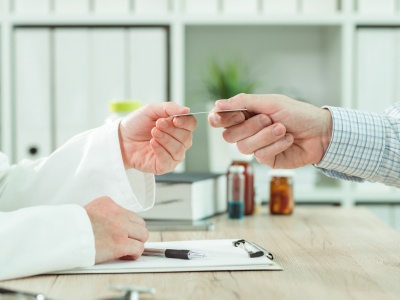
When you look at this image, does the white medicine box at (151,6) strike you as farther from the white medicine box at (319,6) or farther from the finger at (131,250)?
the finger at (131,250)

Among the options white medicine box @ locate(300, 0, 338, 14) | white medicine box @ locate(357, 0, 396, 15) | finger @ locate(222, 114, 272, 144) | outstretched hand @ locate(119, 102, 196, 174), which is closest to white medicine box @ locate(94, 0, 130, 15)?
white medicine box @ locate(300, 0, 338, 14)

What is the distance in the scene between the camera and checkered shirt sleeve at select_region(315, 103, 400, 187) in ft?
3.89

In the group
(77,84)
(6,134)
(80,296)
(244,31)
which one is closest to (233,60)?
(244,31)

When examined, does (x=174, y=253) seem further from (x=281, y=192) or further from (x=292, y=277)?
(x=281, y=192)

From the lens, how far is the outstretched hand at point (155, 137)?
3.87 feet

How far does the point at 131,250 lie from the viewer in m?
0.97

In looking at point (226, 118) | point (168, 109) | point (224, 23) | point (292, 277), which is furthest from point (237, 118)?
point (224, 23)

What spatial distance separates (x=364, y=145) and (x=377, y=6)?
1.23 metres

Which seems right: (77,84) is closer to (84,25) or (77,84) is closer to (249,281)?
(84,25)

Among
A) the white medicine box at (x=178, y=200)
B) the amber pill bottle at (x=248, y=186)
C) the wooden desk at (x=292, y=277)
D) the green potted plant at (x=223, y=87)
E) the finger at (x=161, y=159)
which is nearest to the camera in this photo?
the wooden desk at (x=292, y=277)

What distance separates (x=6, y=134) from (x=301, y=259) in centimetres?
146

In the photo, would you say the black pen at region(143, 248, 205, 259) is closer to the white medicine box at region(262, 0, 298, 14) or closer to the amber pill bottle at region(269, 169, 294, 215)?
the amber pill bottle at region(269, 169, 294, 215)

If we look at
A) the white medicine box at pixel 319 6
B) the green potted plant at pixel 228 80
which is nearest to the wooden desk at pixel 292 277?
the green potted plant at pixel 228 80

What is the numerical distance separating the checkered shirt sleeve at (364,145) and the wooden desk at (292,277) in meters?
0.14
